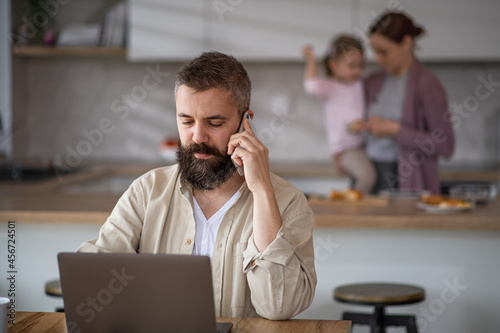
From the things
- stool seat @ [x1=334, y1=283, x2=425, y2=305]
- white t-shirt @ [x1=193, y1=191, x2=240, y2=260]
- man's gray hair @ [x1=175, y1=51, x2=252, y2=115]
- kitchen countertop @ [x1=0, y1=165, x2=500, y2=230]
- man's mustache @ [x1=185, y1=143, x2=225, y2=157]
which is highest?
man's gray hair @ [x1=175, y1=51, x2=252, y2=115]

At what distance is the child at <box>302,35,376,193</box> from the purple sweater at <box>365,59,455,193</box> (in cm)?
28

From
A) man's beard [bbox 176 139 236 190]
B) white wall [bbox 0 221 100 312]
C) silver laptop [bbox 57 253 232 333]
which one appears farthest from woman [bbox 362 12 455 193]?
silver laptop [bbox 57 253 232 333]

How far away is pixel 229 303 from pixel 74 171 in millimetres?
3098

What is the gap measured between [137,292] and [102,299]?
72 millimetres

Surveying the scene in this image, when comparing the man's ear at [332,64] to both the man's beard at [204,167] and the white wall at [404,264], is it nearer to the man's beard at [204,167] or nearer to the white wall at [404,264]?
A: the white wall at [404,264]

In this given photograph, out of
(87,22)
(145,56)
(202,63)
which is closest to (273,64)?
(145,56)

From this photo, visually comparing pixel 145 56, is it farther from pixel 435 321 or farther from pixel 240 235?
pixel 240 235

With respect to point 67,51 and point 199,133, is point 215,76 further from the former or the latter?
point 67,51

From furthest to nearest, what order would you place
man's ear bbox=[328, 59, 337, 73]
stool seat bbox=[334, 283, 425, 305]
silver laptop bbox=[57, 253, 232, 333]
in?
man's ear bbox=[328, 59, 337, 73], stool seat bbox=[334, 283, 425, 305], silver laptop bbox=[57, 253, 232, 333]

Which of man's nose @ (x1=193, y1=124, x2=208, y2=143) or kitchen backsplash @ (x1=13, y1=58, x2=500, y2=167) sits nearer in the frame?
man's nose @ (x1=193, y1=124, x2=208, y2=143)

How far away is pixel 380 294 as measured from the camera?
7.82 ft

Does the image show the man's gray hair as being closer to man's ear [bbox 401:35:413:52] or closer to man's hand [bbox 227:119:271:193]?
man's hand [bbox 227:119:271:193]

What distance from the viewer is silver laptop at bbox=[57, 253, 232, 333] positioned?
1248 millimetres

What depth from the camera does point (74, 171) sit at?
14.8 ft
